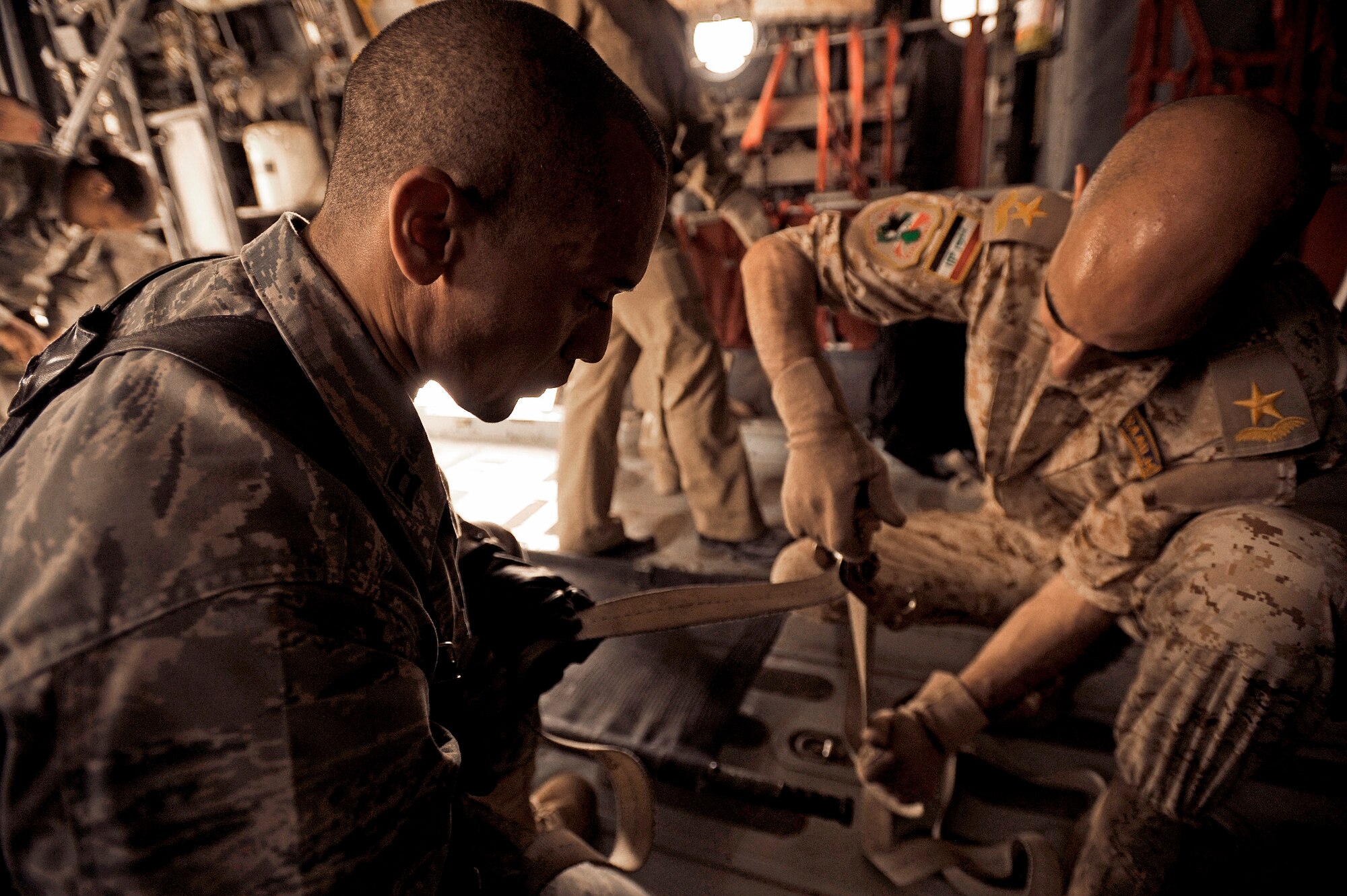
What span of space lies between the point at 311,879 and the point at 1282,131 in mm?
1337

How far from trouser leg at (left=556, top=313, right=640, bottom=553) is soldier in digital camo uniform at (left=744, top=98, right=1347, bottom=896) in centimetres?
92

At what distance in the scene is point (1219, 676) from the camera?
917 millimetres

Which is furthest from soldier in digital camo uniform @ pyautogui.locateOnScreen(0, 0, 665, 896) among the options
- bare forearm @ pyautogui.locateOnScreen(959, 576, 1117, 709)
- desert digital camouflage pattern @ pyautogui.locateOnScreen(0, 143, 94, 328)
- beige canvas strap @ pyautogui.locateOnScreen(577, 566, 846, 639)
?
desert digital camouflage pattern @ pyautogui.locateOnScreen(0, 143, 94, 328)

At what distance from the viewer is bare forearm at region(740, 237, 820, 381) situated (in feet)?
4.66

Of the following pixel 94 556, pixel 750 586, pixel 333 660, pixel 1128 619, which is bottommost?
pixel 1128 619

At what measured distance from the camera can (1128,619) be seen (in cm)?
125

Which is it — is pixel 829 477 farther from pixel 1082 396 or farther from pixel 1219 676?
pixel 1219 676

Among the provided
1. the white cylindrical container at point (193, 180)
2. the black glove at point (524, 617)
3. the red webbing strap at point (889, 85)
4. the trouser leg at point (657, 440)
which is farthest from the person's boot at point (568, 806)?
the white cylindrical container at point (193, 180)

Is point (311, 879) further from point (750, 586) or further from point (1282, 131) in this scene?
point (1282, 131)

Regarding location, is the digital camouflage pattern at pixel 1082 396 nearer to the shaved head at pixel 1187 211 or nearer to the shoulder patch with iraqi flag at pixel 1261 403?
the shoulder patch with iraqi flag at pixel 1261 403

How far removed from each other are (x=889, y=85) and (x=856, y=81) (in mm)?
207

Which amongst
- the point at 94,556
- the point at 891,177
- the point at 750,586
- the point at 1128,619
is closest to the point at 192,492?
the point at 94,556

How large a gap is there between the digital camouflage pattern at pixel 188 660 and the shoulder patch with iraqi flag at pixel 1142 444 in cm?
126

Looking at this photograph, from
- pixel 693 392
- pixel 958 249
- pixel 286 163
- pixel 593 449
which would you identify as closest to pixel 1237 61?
pixel 958 249
